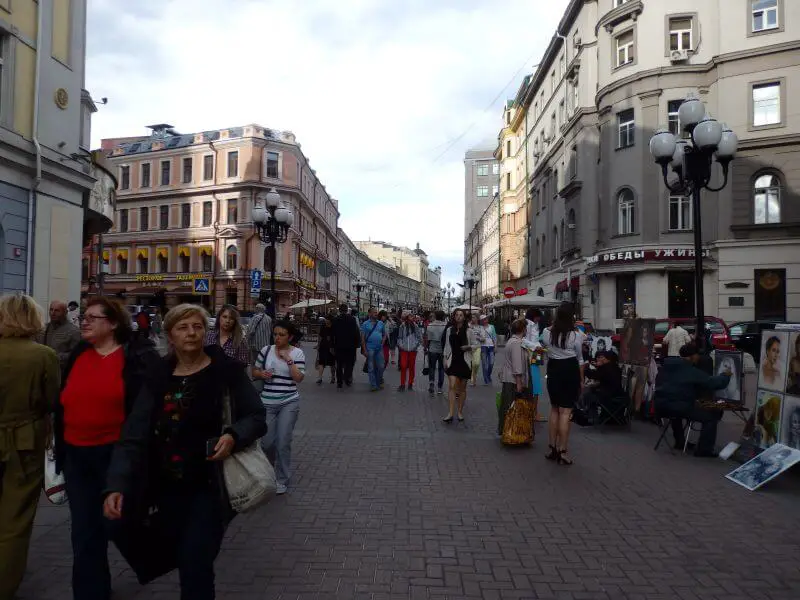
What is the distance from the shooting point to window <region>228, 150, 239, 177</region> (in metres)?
53.6

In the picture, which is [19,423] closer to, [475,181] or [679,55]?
[679,55]

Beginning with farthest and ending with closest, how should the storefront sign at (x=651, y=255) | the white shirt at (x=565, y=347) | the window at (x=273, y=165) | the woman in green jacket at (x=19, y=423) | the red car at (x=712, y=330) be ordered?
the window at (x=273, y=165)
the storefront sign at (x=651, y=255)
the red car at (x=712, y=330)
the white shirt at (x=565, y=347)
the woman in green jacket at (x=19, y=423)

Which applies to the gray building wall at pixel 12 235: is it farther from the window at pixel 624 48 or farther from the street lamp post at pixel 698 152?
the window at pixel 624 48

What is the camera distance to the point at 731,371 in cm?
931

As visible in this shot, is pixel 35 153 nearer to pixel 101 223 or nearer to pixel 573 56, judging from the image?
pixel 101 223

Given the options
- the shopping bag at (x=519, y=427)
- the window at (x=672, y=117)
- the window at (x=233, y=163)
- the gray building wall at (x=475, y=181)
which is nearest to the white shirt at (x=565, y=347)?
the shopping bag at (x=519, y=427)

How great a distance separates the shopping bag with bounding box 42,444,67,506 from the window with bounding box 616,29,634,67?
97.4 feet

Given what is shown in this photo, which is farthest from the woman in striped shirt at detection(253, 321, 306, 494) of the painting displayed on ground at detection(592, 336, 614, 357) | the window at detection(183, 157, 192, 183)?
the window at detection(183, 157, 192, 183)

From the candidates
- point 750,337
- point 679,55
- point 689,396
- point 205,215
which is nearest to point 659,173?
point 679,55

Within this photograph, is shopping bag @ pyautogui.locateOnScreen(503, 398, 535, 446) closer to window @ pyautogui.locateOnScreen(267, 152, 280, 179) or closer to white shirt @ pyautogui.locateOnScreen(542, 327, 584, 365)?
white shirt @ pyautogui.locateOnScreen(542, 327, 584, 365)

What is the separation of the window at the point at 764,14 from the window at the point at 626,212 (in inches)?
315

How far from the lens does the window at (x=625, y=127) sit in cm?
2894

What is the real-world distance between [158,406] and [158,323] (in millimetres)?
27471

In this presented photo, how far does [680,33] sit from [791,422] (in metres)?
25.5
